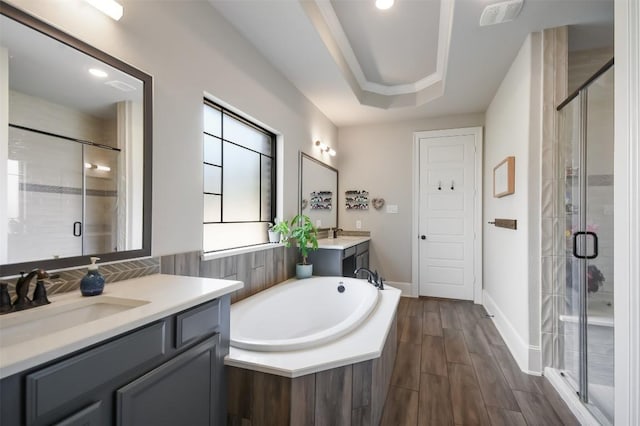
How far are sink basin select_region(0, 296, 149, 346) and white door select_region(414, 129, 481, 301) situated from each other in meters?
3.84

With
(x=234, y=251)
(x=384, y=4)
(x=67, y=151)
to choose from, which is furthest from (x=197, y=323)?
(x=384, y=4)

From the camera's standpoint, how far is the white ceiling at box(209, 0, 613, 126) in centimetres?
201

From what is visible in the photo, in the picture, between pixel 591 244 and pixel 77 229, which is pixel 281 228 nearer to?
pixel 77 229

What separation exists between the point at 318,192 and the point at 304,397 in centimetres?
276

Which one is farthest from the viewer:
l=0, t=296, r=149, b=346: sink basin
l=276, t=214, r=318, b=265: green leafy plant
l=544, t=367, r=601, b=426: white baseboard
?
l=276, t=214, r=318, b=265: green leafy plant

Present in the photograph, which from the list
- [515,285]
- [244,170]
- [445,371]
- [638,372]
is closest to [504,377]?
[445,371]

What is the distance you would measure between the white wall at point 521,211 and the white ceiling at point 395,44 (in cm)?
23

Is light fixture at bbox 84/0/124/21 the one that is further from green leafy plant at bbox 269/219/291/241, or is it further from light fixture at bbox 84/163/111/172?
green leafy plant at bbox 269/219/291/241

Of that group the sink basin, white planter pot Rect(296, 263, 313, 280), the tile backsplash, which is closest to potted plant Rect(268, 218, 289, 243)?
white planter pot Rect(296, 263, 313, 280)

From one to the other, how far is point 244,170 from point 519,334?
8.80 feet

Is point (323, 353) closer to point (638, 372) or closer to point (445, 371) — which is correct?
point (638, 372)

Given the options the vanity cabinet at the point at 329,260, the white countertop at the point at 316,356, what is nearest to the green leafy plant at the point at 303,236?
the vanity cabinet at the point at 329,260

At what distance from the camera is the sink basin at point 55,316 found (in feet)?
2.96

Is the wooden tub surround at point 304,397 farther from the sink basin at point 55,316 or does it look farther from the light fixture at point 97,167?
the light fixture at point 97,167
